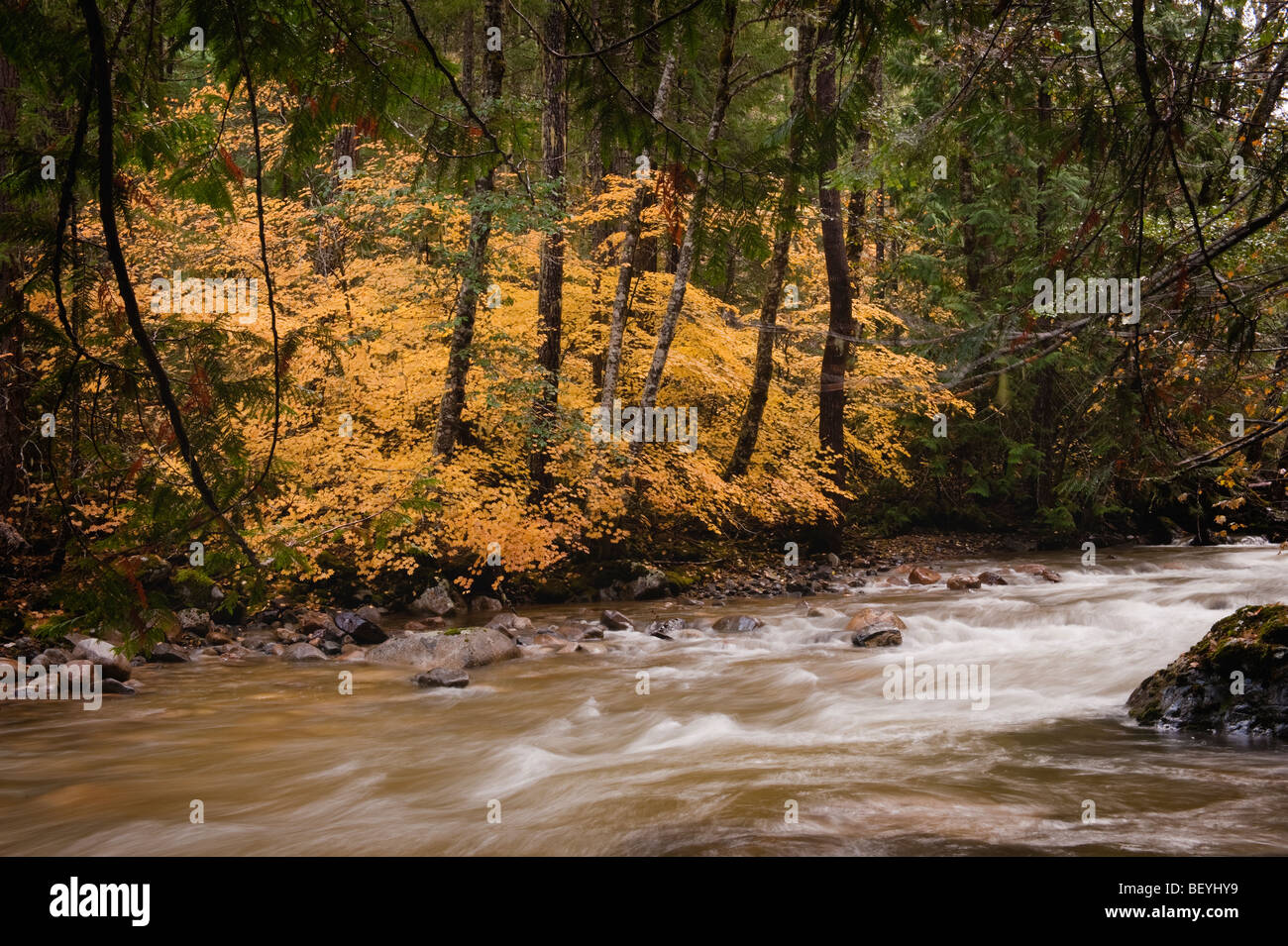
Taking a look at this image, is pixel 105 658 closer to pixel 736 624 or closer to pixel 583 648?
pixel 583 648

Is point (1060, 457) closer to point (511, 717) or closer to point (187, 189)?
point (511, 717)

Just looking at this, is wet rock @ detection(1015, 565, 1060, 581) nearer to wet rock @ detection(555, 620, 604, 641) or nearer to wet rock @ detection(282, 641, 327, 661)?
wet rock @ detection(555, 620, 604, 641)

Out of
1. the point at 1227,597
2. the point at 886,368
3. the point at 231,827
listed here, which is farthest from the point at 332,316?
the point at 1227,597

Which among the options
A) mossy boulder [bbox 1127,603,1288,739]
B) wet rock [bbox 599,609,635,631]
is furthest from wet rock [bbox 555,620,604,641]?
mossy boulder [bbox 1127,603,1288,739]

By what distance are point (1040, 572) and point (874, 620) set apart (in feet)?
18.6

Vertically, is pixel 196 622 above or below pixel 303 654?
above

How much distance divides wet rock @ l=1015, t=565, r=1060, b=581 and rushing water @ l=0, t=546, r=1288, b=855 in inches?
157

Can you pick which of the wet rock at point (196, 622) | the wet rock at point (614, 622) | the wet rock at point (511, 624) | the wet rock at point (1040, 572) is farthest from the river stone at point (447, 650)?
the wet rock at point (1040, 572)

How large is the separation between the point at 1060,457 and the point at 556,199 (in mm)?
12144

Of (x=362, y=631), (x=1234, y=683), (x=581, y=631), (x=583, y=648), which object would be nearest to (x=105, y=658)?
(x=362, y=631)

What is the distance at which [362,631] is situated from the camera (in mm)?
10516

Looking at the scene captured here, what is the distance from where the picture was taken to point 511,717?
24.8 ft

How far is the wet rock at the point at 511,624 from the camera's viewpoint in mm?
10789

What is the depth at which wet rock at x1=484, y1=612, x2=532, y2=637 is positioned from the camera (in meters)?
10.8
